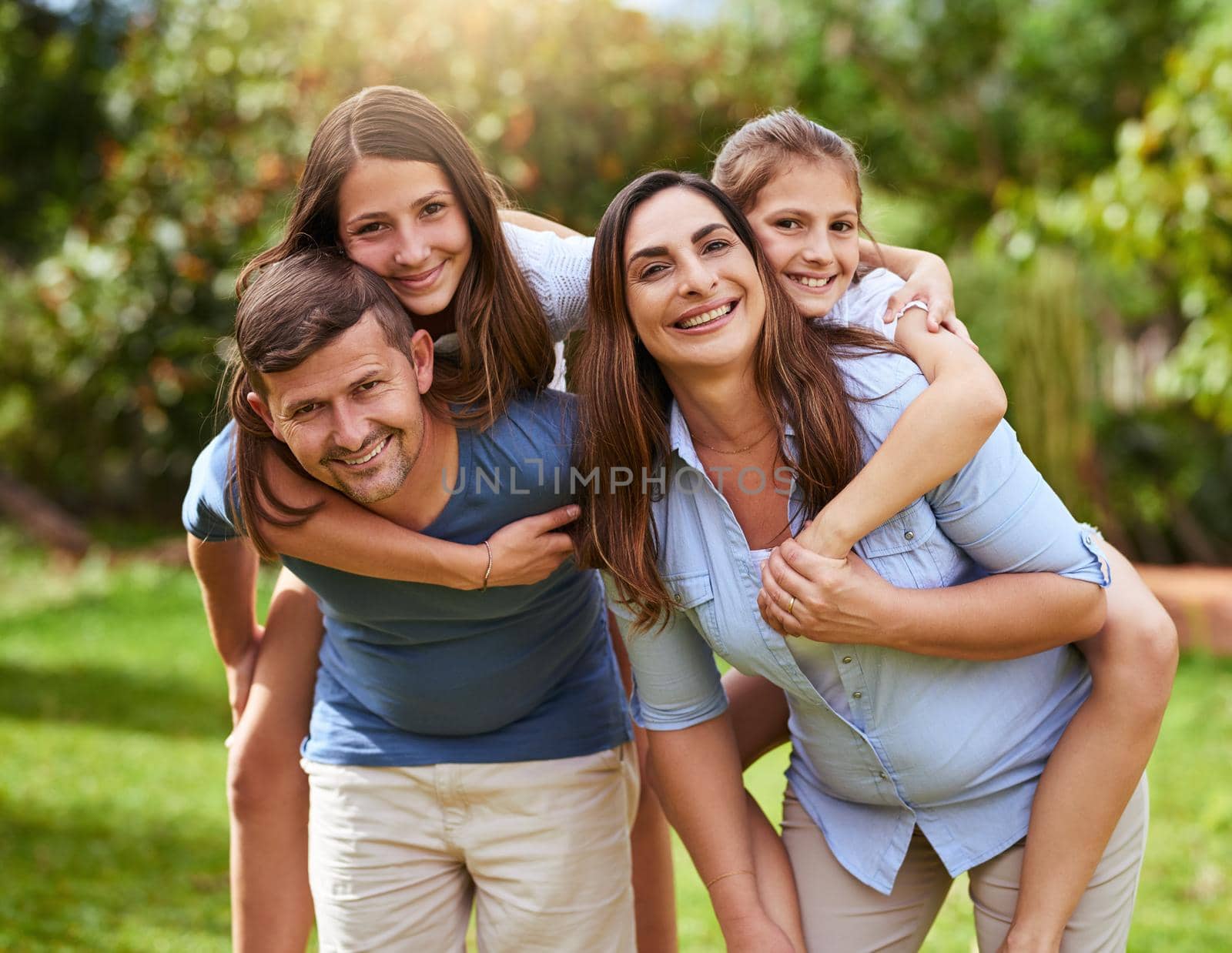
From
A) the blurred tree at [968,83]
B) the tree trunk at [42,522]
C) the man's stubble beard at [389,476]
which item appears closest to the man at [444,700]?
the man's stubble beard at [389,476]

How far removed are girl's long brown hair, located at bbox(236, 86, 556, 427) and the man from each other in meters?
0.07

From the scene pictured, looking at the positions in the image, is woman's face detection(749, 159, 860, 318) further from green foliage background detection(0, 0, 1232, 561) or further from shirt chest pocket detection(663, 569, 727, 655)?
green foliage background detection(0, 0, 1232, 561)

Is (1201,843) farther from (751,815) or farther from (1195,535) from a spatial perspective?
(1195,535)

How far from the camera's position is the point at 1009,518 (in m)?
2.15

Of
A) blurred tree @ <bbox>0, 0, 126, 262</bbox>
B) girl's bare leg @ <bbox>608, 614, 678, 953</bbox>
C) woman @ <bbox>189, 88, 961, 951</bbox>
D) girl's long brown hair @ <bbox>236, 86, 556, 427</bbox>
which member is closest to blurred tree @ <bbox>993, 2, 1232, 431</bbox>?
woman @ <bbox>189, 88, 961, 951</bbox>

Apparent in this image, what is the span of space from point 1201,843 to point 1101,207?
110 inches

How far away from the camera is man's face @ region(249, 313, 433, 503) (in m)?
2.26

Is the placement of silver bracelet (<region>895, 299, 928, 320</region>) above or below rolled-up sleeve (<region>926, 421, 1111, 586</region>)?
above

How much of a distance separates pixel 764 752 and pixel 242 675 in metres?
1.22

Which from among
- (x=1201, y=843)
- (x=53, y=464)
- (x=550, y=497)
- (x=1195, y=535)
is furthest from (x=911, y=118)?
(x=550, y=497)

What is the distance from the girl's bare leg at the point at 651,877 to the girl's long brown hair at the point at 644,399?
0.81 meters

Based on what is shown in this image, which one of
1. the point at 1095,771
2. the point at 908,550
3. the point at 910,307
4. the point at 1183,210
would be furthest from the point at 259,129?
the point at 1095,771

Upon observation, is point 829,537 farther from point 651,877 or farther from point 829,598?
point 651,877

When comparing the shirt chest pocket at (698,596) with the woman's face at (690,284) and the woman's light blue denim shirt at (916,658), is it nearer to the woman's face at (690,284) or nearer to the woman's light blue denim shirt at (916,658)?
the woman's light blue denim shirt at (916,658)
